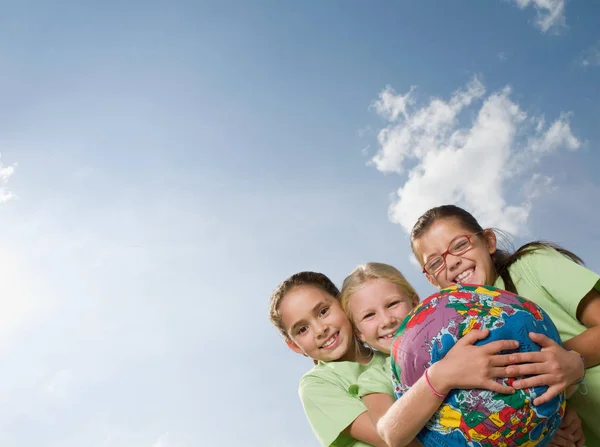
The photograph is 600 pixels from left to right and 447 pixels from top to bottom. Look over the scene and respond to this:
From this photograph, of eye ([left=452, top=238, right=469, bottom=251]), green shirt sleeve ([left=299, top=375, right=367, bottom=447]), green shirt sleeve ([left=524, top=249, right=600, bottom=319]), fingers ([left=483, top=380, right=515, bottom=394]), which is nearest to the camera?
fingers ([left=483, top=380, right=515, bottom=394])

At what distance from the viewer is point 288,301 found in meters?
5.80

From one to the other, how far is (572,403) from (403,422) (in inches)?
70.9

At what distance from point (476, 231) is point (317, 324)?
68.3 inches

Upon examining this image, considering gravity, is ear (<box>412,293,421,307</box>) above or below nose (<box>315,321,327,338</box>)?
below

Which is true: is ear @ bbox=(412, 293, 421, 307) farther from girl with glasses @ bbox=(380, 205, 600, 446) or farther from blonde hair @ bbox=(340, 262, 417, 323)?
girl with glasses @ bbox=(380, 205, 600, 446)

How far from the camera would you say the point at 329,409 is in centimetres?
504

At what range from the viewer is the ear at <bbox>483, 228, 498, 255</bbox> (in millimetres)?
5380

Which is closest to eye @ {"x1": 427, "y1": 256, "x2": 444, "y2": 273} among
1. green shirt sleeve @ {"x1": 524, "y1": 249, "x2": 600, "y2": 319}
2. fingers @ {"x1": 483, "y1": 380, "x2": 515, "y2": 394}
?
green shirt sleeve @ {"x1": 524, "y1": 249, "x2": 600, "y2": 319}

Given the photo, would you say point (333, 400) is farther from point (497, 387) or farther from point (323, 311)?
point (497, 387)

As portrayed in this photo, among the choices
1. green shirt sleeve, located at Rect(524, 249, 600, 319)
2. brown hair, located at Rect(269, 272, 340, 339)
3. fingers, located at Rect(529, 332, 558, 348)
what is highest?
brown hair, located at Rect(269, 272, 340, 339)

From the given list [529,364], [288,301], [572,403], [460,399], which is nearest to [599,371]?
[572,403]

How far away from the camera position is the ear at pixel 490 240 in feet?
17.6

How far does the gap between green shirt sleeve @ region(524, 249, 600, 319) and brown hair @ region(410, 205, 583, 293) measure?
0.47 ft

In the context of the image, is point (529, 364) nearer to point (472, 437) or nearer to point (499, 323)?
point (499, 323)
